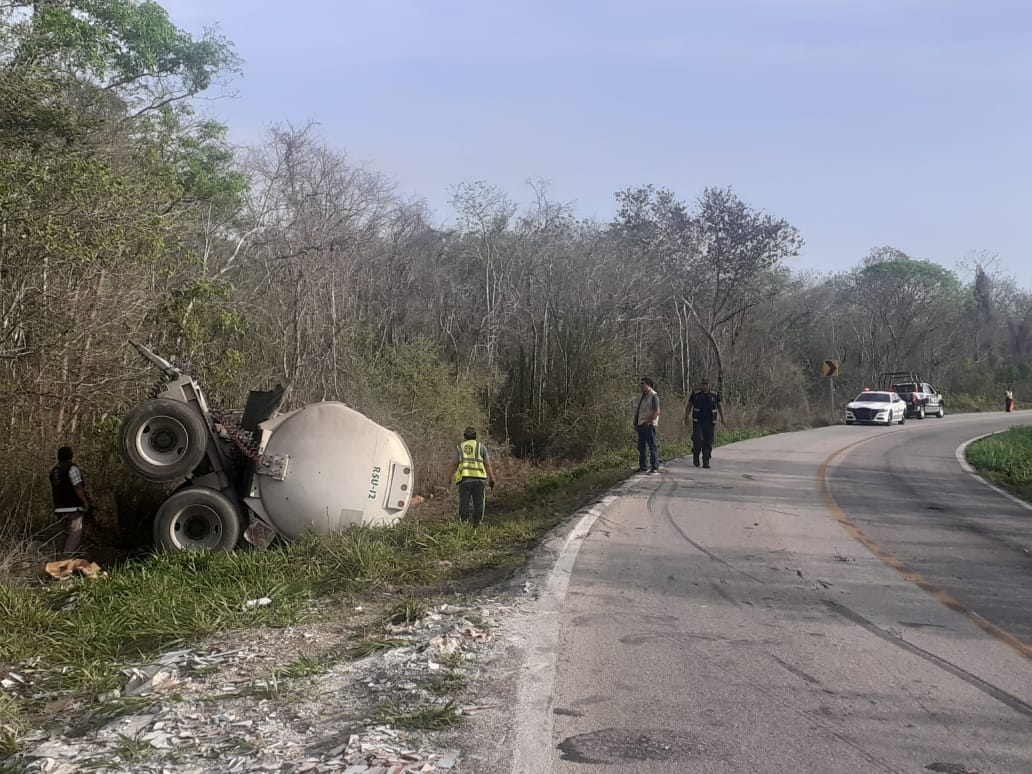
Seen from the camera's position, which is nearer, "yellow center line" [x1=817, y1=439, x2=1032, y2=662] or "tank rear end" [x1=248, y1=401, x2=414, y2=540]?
"yellow center line" [x1=817, y1=439, x2=1032, y2=662]

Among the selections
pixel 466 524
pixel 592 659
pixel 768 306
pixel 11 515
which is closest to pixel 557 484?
pixel 466 524

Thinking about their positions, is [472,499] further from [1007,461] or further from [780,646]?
[1007,461]

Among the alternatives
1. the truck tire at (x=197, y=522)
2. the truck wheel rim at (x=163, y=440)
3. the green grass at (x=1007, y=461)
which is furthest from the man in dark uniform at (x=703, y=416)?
the truck wheel rim at (x=163, y=440)

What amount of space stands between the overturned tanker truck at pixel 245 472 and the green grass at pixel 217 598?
96cm

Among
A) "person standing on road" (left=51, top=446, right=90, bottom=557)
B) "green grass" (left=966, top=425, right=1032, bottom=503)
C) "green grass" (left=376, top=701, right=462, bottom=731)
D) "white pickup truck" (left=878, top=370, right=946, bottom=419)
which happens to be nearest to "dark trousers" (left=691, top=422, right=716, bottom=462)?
"green grass" (left=966, top=425, right=1032, bottom=503)

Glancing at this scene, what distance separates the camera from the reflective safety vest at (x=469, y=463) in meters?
13.1

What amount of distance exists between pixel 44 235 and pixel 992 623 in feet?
33.2

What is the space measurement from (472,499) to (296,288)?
831 centimetres

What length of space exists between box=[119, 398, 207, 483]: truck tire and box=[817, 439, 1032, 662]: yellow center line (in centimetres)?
823

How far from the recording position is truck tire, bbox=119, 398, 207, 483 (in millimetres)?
11391

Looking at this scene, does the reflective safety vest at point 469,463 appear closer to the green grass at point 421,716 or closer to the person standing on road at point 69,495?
the person standing on road at point 69,495

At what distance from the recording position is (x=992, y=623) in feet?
23.7

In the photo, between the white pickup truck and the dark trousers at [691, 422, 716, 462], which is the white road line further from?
the white pickup truck

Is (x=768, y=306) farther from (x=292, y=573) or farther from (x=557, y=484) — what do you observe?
(x=292, y=573)
